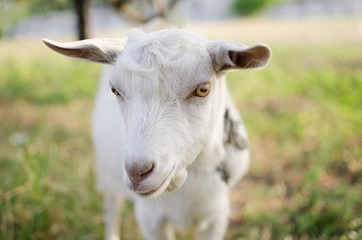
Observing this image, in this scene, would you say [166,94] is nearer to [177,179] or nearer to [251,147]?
[177,179]

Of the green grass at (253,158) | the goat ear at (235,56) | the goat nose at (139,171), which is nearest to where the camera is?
the goat nose at (139,171)

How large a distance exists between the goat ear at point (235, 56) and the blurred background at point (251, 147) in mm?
500

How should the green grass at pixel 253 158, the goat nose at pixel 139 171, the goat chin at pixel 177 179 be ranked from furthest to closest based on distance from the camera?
1. the green grass at pixel 253 158
2. the goat chin at pixel 177 179
3. the goat nose at pixel 139 171

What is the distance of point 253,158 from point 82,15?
16.0ft

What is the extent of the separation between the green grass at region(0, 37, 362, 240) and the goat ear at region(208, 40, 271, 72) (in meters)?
1.32

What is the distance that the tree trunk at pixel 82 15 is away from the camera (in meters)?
6.75

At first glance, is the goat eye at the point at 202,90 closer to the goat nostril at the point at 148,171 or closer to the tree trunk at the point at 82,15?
the goat nostril at the point at 148,171

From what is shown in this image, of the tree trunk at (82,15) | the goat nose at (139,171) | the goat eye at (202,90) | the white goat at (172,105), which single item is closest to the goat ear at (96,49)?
the white goat at (172,105)

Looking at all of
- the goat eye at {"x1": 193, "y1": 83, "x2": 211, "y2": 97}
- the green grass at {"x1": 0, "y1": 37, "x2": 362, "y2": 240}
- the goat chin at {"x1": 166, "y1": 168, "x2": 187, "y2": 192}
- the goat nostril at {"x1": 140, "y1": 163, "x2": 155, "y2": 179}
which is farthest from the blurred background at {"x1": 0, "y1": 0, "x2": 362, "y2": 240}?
the goat nostril at {"x1": 140, "y1": 163, "x2": 155, "y2": 179}

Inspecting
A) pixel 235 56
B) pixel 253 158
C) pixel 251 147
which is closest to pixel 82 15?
pixel 251 147

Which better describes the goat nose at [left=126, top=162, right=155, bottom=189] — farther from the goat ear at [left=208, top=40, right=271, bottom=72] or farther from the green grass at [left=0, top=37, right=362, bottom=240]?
the green grass at [left=0, top=37, right=362, bottom=240]

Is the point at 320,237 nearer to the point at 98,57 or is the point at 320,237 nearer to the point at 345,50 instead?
the point at 98,57

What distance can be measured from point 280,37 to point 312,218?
399 inches

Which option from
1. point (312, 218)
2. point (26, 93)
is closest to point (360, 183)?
point (312, 218)
